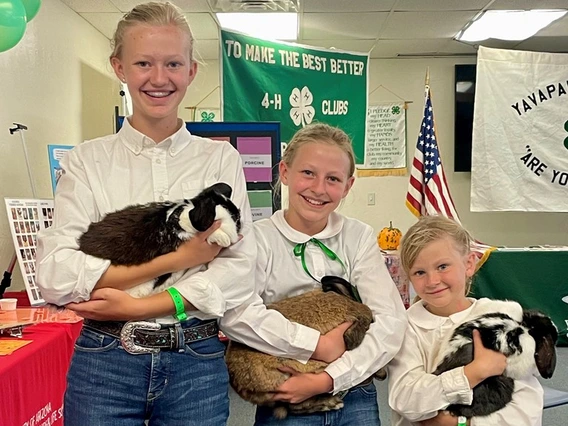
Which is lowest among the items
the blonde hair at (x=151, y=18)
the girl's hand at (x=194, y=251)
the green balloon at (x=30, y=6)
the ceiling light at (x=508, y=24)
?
the girl's hand at (x=194, y=251)

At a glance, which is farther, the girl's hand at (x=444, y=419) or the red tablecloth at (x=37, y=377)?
the red tablecloth at (x=37, y=377)

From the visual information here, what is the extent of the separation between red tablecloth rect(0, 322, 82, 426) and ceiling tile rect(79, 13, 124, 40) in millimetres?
3116

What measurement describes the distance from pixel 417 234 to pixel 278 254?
438 mm

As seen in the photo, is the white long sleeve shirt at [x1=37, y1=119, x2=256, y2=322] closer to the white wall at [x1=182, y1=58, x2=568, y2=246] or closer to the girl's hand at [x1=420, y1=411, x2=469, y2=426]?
the girl's hand at [x1=420, y1=411, x2=469, y2=426]

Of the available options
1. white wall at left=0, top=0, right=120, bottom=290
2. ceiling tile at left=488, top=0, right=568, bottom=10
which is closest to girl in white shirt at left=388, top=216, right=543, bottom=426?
white wall at left=0, top=0, right=120, bottom=290

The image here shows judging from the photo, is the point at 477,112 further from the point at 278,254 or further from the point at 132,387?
the point at 132,387

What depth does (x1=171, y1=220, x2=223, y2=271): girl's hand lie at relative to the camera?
3.98 feet

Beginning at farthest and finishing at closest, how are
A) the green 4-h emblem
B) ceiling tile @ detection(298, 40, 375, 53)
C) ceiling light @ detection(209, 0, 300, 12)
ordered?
the green 4-h emblem → ceiling tile @ detection(298, 40, 375, 53) → ceiling light @ detection(209, 0, 300, 12)

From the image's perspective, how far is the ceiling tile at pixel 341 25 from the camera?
15.7 ft

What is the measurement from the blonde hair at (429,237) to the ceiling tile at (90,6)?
12.1ft

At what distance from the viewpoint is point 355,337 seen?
4.67ft

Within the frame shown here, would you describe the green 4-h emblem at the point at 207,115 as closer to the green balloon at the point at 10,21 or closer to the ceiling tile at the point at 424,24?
the ceiling tile at the point at 424,24

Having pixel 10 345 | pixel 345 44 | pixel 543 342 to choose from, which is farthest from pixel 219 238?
pixel 345 44

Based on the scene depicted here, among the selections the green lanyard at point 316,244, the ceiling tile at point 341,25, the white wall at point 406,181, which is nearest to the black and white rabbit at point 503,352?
the green lanyard at point 316,244
